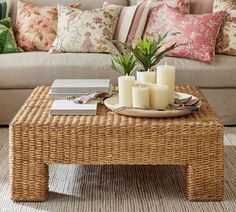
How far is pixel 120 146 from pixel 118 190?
0.33 m

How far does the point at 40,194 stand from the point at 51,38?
1871 millimetres

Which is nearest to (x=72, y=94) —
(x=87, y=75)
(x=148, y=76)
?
(x=148, y=76)

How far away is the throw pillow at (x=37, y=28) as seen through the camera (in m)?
4.50

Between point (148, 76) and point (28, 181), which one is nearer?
point (28, 181)

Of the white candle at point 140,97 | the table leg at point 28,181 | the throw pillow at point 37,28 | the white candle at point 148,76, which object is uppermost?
the white candle at point 148,76

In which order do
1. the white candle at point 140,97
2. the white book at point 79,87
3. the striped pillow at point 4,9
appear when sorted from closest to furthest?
the white candle at point 140,97, the white book at point 79,87, the striped pillow at point 4,9

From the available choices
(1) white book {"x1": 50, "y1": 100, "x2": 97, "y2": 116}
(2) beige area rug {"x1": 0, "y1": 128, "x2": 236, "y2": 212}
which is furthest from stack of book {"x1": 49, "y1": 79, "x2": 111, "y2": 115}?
(2) beige area rug {"x1": 0, "y1": 128, "x2": 236, "y2": 212}

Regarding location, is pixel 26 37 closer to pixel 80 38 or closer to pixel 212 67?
pixel 80 38

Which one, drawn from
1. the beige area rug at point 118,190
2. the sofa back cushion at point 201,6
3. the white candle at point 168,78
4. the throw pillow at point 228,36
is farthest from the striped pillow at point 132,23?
the white candle at point 168,78

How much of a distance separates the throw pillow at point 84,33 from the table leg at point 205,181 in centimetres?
170

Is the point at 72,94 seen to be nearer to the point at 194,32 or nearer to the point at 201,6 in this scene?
the point at 194,32

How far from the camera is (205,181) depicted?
9.31 ft

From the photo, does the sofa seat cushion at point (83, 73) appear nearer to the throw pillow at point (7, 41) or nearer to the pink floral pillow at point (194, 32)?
the pink floral pillow at point (194, 32)

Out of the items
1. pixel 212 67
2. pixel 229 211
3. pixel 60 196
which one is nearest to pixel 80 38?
pixel 212 67
